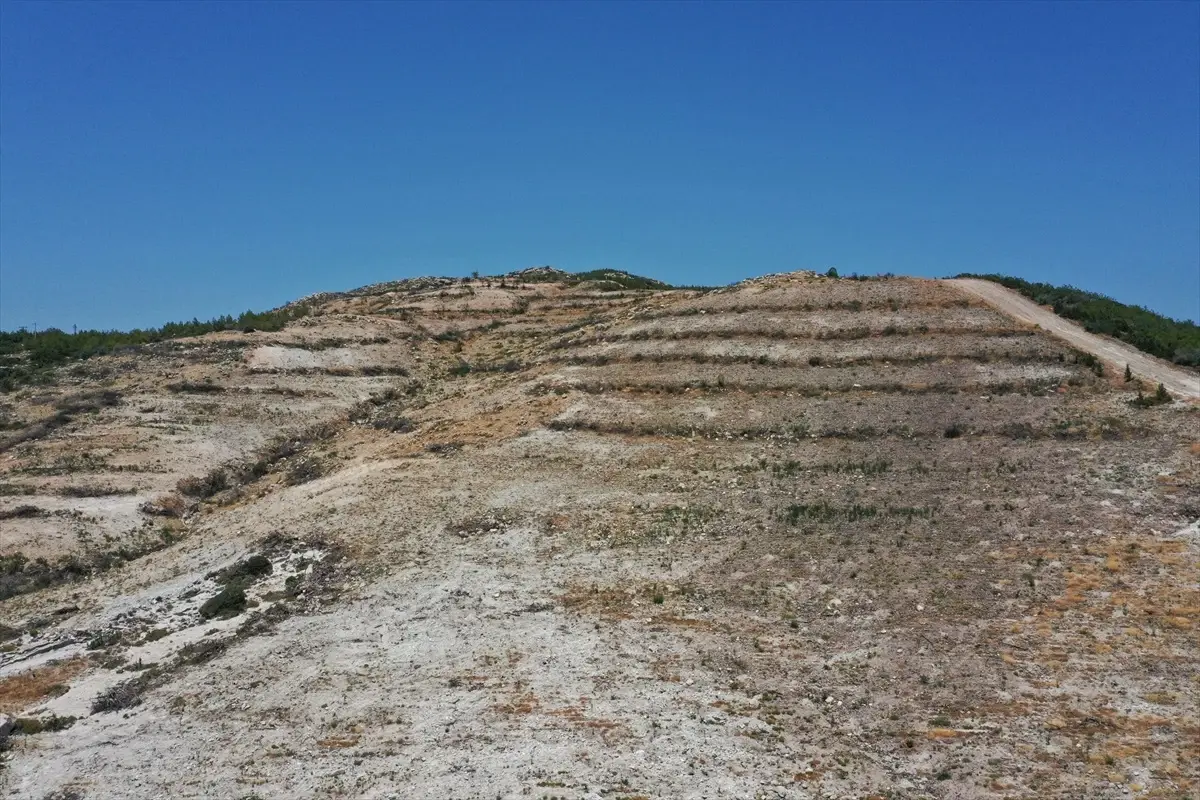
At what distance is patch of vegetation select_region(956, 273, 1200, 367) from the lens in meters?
31.5

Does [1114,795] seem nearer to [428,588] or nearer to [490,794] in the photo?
[490,794]

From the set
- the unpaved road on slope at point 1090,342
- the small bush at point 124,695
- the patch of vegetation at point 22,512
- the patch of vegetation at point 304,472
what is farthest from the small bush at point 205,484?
the unpaved road on slope at point 1090,342

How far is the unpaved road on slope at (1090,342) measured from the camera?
2841cm

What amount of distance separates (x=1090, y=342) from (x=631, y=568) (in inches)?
824

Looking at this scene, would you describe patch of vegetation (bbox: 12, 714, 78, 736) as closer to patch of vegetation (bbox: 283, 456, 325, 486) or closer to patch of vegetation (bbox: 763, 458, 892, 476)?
patch of vegetation (bbox: 283, 456, 325, 486)

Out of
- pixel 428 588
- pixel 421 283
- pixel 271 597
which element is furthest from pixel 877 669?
pixel 421 283

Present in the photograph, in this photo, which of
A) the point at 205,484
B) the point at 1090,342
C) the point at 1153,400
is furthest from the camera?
the point at 1090,342

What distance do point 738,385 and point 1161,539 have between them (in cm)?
1387

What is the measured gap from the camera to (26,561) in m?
23.8

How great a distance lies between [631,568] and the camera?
794 inches

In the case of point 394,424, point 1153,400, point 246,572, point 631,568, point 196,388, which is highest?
point 196,388

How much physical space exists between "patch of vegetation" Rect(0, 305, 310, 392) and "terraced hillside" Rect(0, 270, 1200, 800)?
317 centimetres

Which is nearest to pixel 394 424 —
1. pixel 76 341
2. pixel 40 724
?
Result: pixel 40 724

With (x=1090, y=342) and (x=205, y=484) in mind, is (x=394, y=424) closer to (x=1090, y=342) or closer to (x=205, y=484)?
(x=205, y=484)
